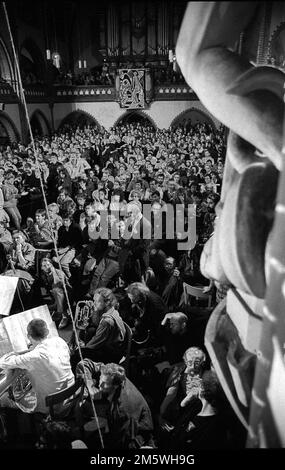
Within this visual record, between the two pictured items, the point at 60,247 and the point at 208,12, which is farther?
the point at 60,247

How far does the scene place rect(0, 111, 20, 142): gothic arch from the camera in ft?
47.0

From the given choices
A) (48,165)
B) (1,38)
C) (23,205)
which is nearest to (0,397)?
(23,205)

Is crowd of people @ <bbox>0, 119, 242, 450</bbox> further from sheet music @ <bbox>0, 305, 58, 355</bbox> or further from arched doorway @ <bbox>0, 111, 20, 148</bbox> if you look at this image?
arched doorway @ <bbox>0, 111, 20, 148</bbox>

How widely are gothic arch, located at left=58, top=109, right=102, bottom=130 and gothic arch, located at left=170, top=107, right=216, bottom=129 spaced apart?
3.62m

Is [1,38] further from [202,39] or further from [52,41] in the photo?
[202,39]

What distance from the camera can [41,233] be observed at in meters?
4.02

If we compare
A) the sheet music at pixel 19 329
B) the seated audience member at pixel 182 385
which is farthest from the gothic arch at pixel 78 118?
the seated audience member at pixel 182 385

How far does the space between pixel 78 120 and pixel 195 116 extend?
595 cm

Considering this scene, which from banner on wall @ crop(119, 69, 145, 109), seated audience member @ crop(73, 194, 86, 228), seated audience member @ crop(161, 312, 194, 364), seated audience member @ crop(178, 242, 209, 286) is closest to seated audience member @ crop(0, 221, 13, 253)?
seated audience member @ crop(73, 194, 86, 228)

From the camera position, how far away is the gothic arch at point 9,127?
14.3 m

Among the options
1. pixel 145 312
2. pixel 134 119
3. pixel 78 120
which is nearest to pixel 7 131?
pixel 78 120

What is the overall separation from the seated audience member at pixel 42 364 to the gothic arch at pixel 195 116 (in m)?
16.7
